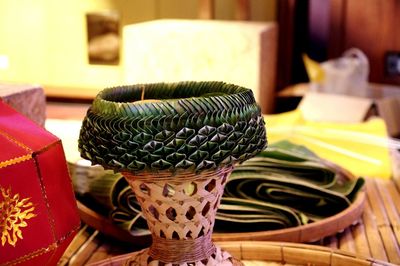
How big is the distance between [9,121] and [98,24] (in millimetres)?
4927

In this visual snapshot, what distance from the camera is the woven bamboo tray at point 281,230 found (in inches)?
35.4

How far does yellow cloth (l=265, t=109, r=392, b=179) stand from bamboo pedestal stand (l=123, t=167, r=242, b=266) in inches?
35.2

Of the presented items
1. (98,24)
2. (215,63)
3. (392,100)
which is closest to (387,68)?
(392,100)

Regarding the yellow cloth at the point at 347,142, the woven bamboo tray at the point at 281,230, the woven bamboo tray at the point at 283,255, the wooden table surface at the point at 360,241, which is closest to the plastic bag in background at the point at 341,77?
the yellow cloth at the point at 347,142

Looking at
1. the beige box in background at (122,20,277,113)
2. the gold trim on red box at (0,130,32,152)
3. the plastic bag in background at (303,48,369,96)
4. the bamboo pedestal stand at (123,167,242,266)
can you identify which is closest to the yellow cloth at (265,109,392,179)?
the bamboo pedestal stand at (123,167,242,266)

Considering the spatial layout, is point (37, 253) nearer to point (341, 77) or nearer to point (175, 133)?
point (175, 133)

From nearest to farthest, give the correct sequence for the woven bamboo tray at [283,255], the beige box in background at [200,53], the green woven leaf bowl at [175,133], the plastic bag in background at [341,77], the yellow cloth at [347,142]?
1. the green woven leaf bowl at [175,133]
2. the woven bamboo tray at [283,255]
3. the yellow cloth at [347,142]
4. the plastic bag in background at [341,77]
5. the beige box in background at [200,53]

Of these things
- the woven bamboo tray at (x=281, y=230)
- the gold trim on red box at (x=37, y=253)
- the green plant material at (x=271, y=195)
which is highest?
the gold trim on red box at (x=37, y=253)

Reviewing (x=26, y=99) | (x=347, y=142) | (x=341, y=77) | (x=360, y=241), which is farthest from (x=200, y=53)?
(x=360, y=241)

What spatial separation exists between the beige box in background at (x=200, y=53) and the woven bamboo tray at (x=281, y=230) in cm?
267

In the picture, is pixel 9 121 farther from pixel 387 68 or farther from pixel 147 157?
pixel 387 68

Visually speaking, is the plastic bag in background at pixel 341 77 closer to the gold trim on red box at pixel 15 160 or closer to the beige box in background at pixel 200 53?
the beige box in background at pixel 200 53

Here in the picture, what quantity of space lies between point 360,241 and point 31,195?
59 centimetres

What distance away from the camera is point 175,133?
54cm
